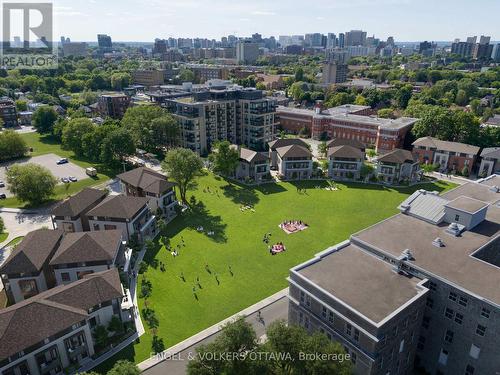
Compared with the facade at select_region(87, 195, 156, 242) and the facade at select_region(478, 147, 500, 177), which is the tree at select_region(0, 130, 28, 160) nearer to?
the facade at select_region(87, 195, 156, 242)

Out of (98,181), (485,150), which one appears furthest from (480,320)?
(98,181)

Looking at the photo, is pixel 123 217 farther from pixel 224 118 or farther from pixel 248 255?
pixel 224 118

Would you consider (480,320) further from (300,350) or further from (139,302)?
(139,302)

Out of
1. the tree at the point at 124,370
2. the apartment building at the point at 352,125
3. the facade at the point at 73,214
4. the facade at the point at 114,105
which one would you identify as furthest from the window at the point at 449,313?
the facade at the point at 114,105

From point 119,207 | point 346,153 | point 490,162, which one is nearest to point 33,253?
point 119,207

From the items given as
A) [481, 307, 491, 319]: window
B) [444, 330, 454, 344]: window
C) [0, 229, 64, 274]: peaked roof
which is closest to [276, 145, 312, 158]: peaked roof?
[0, 229, 64, 274]: peaked roof

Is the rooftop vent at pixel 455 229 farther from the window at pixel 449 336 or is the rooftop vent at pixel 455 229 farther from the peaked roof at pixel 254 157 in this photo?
the peaked roof at pixel 254 157
